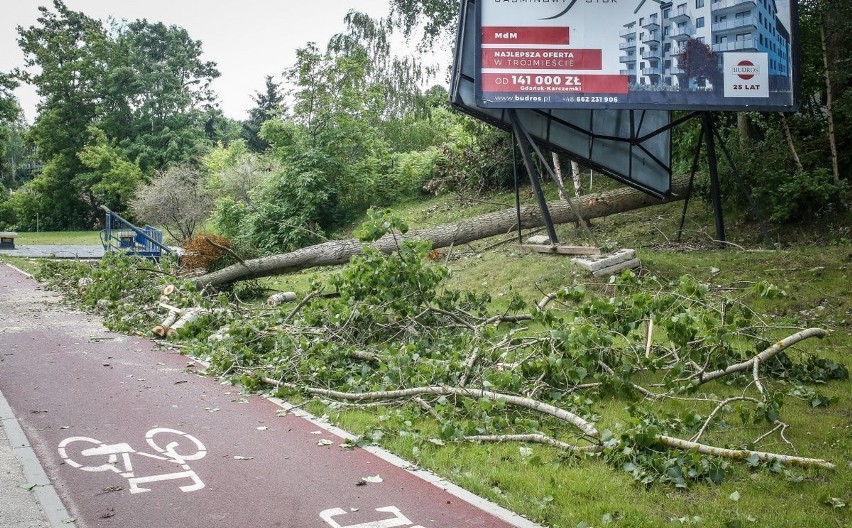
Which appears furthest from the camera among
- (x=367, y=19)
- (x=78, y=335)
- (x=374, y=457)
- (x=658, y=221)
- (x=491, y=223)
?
(x=367, y=19)

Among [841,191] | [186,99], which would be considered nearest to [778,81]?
[841,191]

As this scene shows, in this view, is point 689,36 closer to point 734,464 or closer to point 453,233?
point 453,233

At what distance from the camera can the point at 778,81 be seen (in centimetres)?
1439

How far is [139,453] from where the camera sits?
690cm

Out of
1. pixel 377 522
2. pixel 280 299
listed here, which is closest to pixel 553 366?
pixel 377 522

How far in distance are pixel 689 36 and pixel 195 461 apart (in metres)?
11.9

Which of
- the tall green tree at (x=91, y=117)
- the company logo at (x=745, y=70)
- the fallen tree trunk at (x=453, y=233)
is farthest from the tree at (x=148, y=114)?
the company logo at (x=745, y=70)

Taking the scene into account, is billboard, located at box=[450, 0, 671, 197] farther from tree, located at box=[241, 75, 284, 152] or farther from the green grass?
tree, located at box=[241, 75, 284, 152]

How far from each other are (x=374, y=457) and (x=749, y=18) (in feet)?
38.7

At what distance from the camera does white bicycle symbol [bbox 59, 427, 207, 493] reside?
629 cm

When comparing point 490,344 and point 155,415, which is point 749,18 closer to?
point 490,344

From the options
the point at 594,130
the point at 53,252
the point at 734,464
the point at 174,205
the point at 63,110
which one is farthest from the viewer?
the point at 63,110

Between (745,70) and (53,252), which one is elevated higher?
(745,70)

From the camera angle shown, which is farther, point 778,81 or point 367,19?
point 367,19
